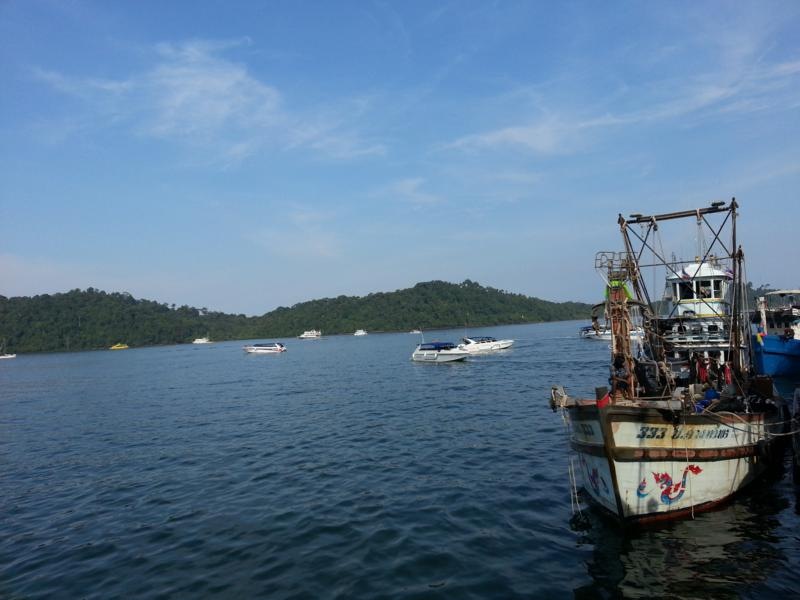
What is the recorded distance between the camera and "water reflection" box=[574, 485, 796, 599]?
10.2 m

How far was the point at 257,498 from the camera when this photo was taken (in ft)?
55.0

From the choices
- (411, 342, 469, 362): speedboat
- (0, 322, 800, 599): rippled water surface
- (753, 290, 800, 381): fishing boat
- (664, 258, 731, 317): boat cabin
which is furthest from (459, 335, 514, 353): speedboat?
(664, 258, 731, 317): boat cabin

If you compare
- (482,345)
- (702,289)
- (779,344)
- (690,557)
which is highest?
(702,289)

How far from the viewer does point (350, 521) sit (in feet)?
47.0

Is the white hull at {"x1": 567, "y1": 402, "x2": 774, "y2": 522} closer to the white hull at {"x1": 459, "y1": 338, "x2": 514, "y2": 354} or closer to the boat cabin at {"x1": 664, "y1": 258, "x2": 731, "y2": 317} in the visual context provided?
the boat cabin at {"x1": 664, "y1": 258, "x2": 731, "y2": 317}

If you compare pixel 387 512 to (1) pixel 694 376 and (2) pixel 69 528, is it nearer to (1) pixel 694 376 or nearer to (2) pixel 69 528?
(2) pixel 69 528

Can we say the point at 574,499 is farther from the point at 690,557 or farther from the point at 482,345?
the point at 482,345

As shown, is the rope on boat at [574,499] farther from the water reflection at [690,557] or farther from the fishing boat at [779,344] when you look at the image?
the fishing boat at [779,344]

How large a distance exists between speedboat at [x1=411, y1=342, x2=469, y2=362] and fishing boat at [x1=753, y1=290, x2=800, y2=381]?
32.0 meters

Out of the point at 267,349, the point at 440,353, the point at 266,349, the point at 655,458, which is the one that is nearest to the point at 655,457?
the point at 655,458

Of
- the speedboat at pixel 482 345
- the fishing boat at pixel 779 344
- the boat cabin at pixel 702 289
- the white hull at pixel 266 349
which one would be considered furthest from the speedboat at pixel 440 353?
the white hull at pixel 266 349

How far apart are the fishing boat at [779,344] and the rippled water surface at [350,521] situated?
21484 millimetres

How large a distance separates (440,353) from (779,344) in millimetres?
35667

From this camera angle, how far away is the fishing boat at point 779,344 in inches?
1479
